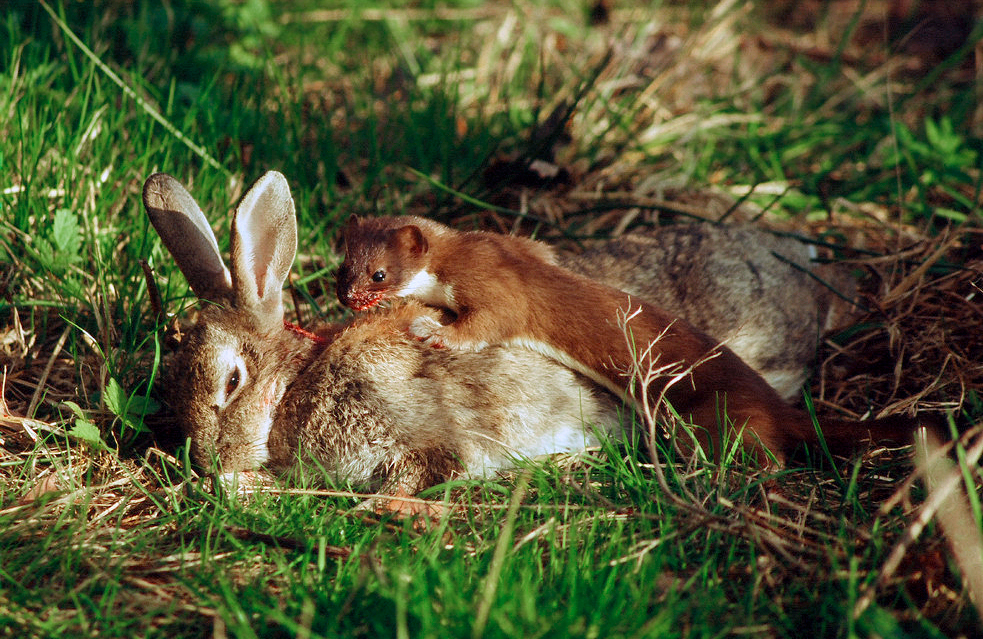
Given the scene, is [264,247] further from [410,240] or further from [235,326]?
[410,240]

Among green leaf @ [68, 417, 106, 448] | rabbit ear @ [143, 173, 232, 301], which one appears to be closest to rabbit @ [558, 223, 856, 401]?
rabbit ear @ [143, 173, 232, 301]

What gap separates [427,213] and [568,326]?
164 centimetres

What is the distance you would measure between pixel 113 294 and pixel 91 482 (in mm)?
1046

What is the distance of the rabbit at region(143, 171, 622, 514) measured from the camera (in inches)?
136

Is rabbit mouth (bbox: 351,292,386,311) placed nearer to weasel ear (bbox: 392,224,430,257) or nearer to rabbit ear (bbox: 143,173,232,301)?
weasel ear (bbox: 392,224,430,257)

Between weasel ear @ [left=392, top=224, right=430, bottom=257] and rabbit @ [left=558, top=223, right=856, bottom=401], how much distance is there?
0.93 meters

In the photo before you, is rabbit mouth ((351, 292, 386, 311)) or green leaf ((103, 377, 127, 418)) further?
rabbit mouth ((351, 292, 386, 311))

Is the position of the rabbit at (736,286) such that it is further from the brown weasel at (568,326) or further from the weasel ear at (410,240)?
the weasel ear at (410,240)

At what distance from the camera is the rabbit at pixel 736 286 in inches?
164

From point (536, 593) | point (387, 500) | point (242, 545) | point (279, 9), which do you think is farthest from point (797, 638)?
point (279, 9)

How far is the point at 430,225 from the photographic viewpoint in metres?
3.91

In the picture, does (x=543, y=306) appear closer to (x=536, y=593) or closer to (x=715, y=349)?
(x=715, y=349)

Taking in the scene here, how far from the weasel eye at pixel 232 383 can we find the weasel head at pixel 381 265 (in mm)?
541

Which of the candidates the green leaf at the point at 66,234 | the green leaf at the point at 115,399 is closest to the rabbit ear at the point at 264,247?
the green leaf at the point at 115,399
